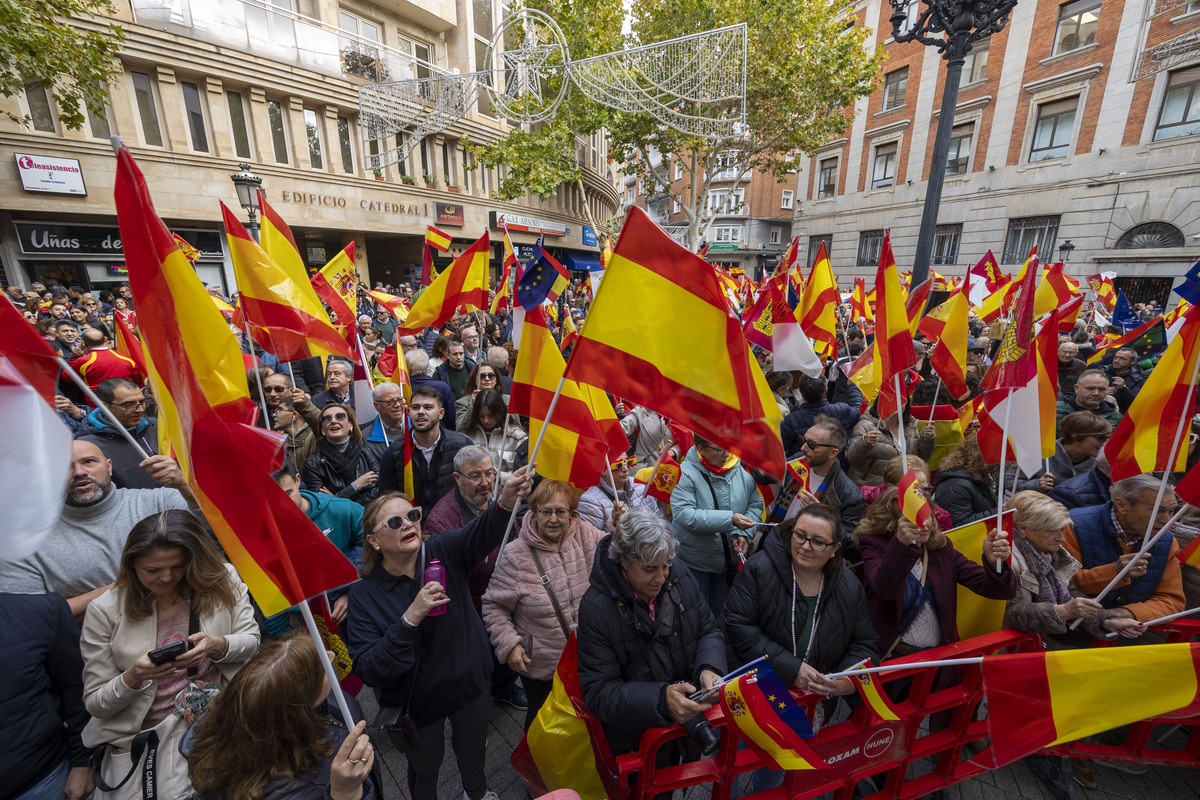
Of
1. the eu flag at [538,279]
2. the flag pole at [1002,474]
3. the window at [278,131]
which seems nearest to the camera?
the flag pole at [1002,474]

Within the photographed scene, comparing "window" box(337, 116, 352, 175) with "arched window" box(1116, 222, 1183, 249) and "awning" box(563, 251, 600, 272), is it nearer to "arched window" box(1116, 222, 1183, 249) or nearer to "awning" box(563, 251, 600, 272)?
"awning" box(563, 251, 600, 272)

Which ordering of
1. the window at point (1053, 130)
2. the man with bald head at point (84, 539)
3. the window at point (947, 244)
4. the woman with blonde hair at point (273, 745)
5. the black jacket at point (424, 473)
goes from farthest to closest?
the window at point (947, 244), the window at point (1053, 130), the black jacket at point (424, 473), the man with bald head at point (84, 539), the woman with blonde hair at point (273, 745)

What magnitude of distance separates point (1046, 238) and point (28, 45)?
28.7 metres

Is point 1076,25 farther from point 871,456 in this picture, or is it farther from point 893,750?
point 893,750

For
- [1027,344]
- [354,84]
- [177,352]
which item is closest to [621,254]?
[177,352]

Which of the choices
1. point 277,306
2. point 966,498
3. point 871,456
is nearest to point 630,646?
point 966,498

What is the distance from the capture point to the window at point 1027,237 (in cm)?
1966

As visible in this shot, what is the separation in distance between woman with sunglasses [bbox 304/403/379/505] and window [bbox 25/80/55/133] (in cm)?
1737

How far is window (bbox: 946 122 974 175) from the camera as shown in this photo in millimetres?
22062

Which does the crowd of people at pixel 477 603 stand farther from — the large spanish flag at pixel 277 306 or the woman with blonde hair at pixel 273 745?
the large spanish flag at pixel 277 306

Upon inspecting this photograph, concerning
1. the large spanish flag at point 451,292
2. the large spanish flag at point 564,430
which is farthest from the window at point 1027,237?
the large spanish flag at point 564,430

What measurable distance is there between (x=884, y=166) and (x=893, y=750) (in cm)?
2936

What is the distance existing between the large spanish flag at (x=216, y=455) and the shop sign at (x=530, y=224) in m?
24.4

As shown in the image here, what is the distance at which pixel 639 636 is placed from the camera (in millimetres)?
2260
